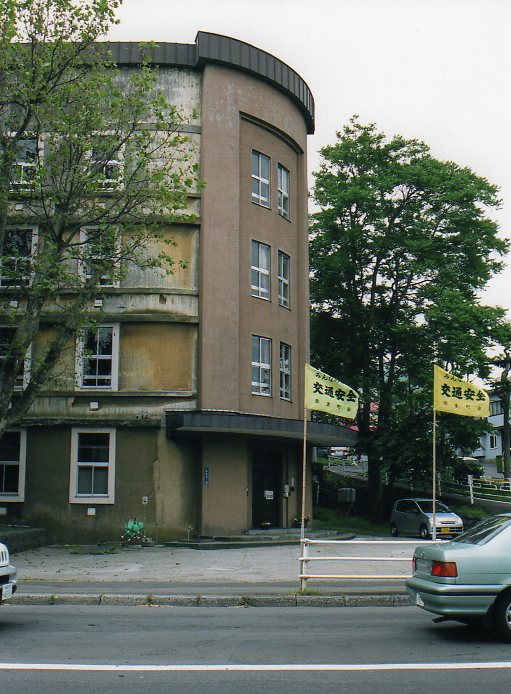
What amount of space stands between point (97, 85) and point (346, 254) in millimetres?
19127

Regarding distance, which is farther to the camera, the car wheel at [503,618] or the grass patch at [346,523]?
the grass patch at [346,523]

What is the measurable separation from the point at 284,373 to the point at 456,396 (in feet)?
40.2

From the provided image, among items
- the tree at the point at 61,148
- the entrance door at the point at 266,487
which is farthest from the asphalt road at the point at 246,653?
the entrance door at the point at 266,487

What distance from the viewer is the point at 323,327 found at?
38344 millimetres

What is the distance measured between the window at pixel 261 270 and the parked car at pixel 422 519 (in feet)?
34.0

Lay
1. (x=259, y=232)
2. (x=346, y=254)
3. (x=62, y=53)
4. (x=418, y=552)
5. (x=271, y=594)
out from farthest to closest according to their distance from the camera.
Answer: (x=346, y=254) < (x=259, y=232) < (x=62, y=53) < (x=271, y=594) < (x=418, y=552)

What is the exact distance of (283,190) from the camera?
2988cm

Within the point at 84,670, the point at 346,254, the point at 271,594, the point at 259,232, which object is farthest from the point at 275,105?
the point at 84,670

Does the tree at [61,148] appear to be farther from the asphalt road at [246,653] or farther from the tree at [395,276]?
the tree at [395,276]

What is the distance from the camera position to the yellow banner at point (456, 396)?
54.2 ft

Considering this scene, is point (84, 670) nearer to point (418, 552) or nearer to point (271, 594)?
point (418, 552)

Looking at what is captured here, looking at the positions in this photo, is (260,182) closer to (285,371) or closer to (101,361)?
(285,371)

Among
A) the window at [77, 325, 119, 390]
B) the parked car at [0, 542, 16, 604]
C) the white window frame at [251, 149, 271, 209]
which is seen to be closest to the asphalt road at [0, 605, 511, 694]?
the parked car at [0, 542, 16, 604]

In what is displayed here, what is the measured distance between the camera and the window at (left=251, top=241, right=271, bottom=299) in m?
27.8
